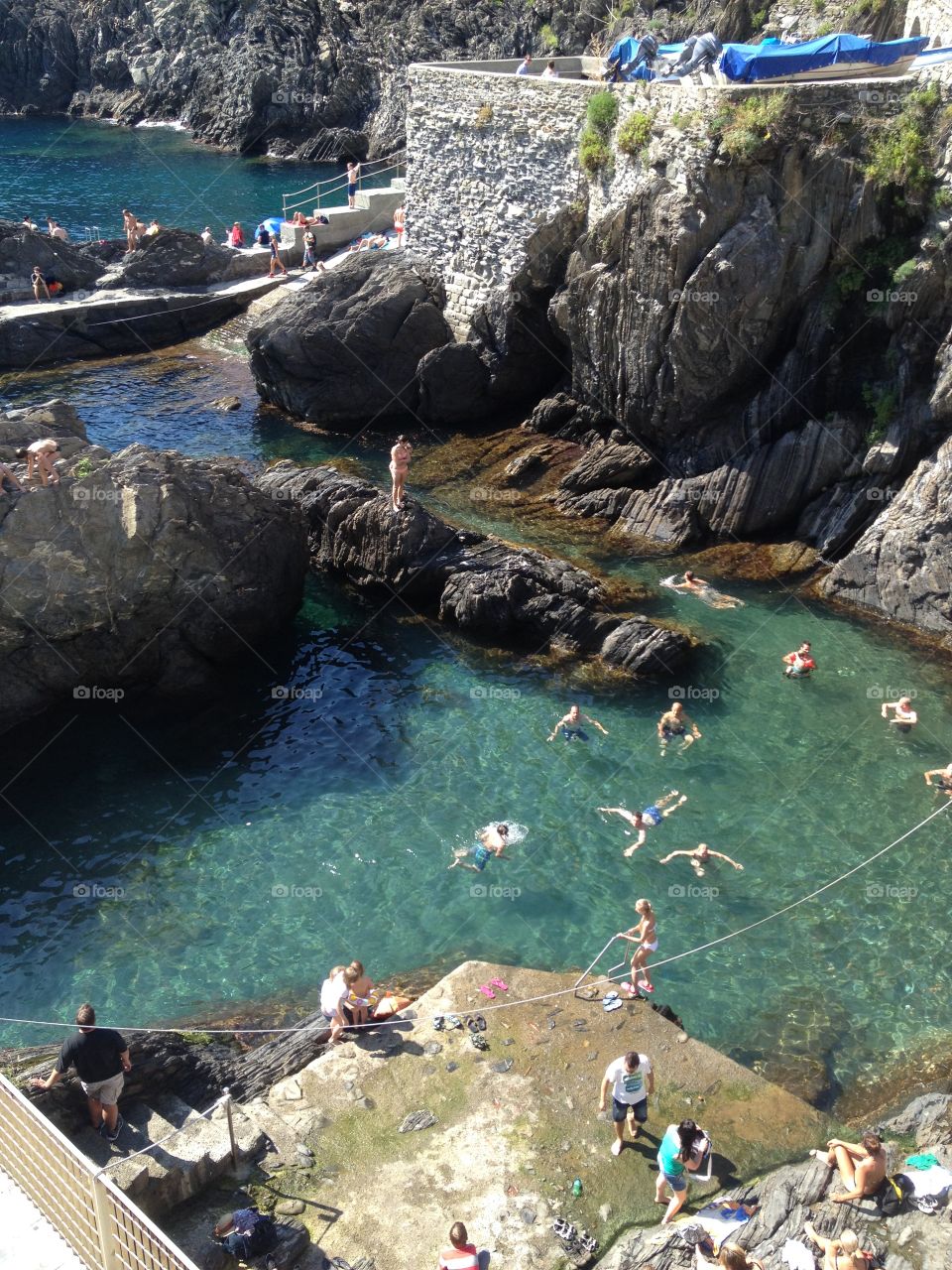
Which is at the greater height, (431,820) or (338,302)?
(338,302)

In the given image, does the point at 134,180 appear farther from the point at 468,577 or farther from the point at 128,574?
the point at 128,574

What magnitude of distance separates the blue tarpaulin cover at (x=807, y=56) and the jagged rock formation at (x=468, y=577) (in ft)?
36.3

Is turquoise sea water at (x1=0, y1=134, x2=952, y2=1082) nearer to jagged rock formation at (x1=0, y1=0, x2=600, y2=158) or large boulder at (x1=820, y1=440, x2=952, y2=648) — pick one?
large boulder at (x1=820, y1=440, x2=952, y2=648)

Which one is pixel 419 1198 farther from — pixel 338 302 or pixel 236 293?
pixel 236 293

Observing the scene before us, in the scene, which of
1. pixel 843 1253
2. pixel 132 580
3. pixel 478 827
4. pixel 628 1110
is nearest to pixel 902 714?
pixel 478 827

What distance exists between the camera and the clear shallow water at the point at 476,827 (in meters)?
14.6

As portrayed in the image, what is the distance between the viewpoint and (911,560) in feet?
71.1

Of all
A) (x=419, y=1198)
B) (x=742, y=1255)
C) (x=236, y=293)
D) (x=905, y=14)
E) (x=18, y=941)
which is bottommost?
(x=18, y=941)

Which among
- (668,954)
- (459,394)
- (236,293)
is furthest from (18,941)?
(236,293)

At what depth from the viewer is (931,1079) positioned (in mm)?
13266

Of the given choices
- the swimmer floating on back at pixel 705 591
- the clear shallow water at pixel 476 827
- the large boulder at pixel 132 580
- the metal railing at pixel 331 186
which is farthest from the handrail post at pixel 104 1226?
the metal railing at pixel 331 186

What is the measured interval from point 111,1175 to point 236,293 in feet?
107

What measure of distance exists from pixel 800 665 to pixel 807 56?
43.1 ft

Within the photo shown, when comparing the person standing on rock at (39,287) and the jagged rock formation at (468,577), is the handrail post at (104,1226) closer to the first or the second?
the jagged rock formation at (468,577)
